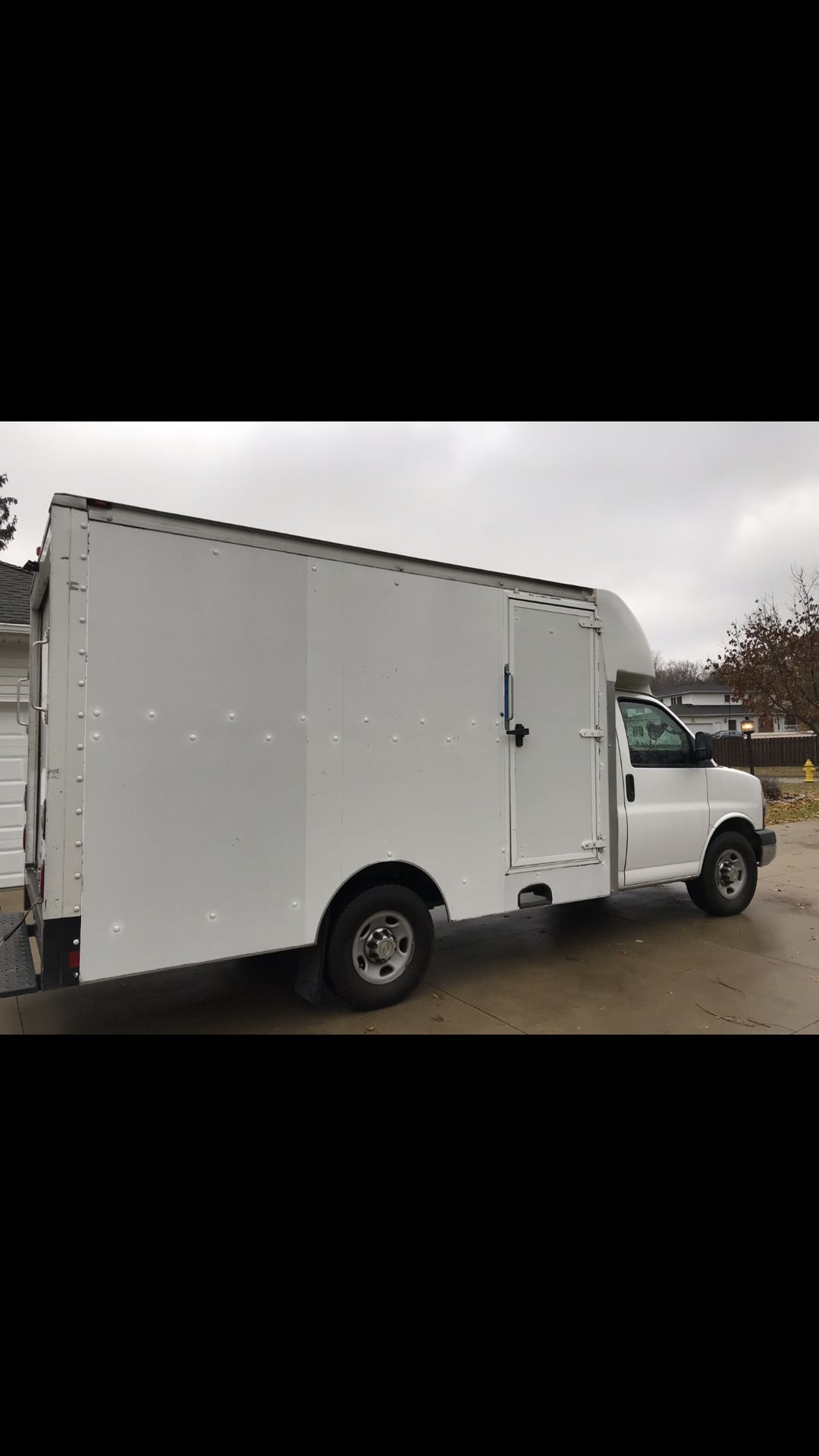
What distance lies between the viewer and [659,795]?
19.6 ft

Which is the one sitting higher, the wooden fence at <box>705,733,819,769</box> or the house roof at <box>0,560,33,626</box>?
the house roof at <box>0,560,33,626</box>

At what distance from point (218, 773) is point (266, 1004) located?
183 centimetres

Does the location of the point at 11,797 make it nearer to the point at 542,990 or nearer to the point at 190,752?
the point at 190,752

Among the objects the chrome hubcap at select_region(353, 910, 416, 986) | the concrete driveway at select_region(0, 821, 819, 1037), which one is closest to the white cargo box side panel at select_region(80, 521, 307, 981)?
the chrome hubcap at select_region(353, 910, 416, 986)

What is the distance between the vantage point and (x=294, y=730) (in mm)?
3939

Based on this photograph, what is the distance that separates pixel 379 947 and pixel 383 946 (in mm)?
27

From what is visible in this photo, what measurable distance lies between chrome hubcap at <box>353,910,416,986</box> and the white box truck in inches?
0.6

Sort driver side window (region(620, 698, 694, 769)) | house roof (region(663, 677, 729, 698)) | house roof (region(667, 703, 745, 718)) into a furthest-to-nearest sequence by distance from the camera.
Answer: house roof (region(663, 677, 729, 698)), house roof (region(667, 703, 745, 718)), driver side window (region(620, 698, 694, 769))

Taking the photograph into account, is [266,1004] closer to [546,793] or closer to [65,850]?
[65,850]

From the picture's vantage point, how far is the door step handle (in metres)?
4.83

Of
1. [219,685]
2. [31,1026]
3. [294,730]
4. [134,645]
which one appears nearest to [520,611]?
[294,730]

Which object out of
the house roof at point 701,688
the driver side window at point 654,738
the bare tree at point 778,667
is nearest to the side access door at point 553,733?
the driver side window at point 654,738

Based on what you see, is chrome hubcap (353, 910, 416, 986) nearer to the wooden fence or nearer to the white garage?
the white garage

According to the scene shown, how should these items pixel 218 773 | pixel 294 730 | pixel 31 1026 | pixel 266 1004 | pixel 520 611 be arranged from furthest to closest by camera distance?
pixel 520 611, pixel 266 1004, pixel 31 1026, pixel 294 730, pixel 218 773
